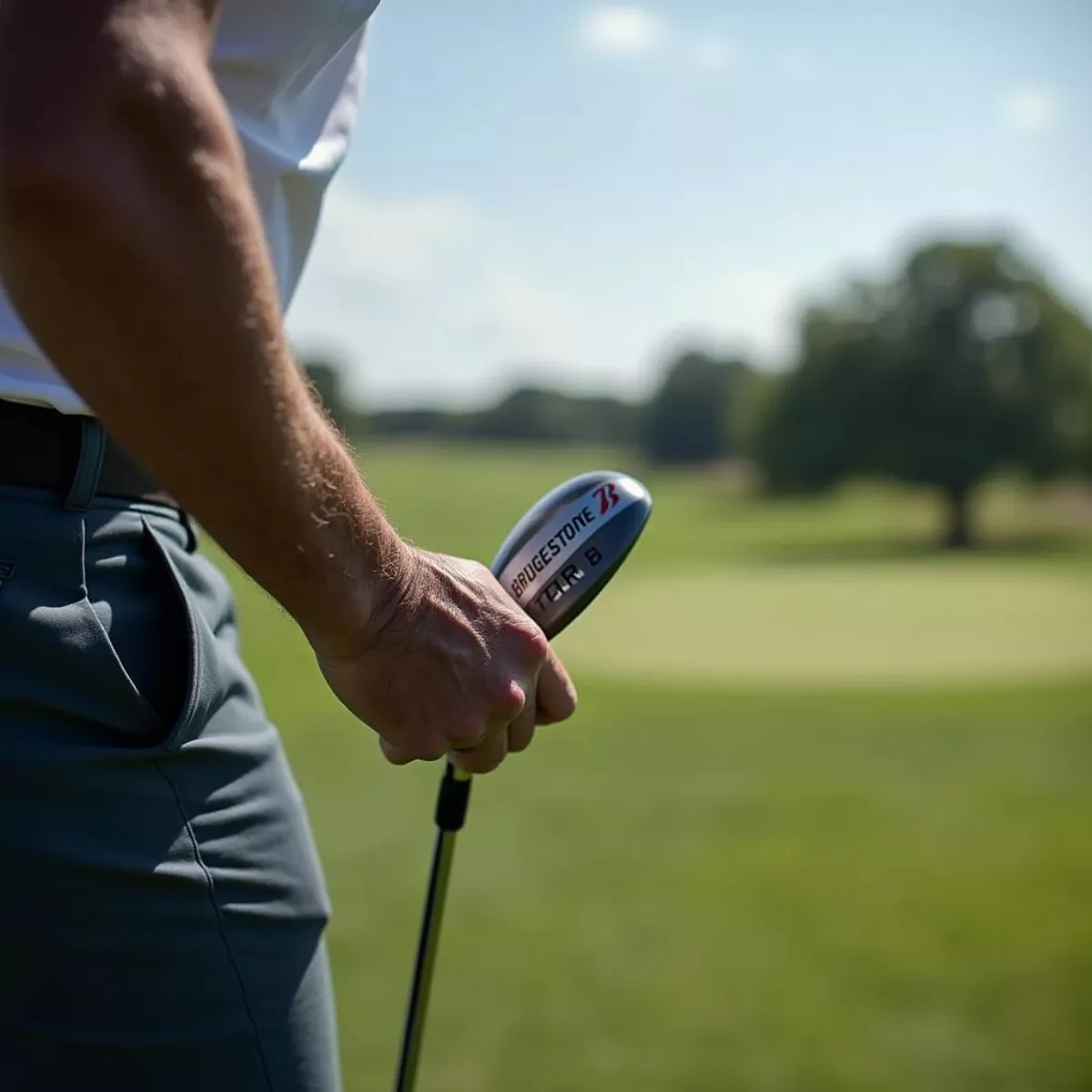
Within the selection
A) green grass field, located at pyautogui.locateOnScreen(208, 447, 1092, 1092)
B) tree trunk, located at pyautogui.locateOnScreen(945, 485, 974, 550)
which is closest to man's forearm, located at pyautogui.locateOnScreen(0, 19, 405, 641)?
green grass field, located at pyautogui.locateOnScreen(208, 447, 1092, 1092)

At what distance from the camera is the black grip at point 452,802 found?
156cm

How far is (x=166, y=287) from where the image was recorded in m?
0.85

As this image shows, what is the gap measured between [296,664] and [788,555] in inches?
554

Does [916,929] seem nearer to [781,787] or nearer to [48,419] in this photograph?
[781,787]

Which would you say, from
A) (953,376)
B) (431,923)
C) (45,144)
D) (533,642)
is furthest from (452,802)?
(953,376)

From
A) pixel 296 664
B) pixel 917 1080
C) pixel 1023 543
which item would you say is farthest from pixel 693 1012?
pixel 1023 543

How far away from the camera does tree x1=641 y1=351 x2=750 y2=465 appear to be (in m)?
65.2

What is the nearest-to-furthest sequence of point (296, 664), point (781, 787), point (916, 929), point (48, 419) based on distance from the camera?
point (48, 419), point (916, 929), point (781, 787), point (296, 664)

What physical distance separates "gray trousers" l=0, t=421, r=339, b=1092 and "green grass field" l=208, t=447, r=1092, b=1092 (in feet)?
2.79

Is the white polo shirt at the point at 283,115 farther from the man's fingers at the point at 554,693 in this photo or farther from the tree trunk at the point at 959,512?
the tree trunk at the point at 959,512

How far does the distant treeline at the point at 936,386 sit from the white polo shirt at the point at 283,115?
25450 millimetres

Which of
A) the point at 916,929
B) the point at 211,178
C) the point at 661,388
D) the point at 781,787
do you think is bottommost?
the point at 661,388

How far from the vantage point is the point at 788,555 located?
924 inches

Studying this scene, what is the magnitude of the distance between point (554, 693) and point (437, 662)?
22cm
